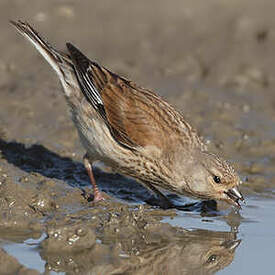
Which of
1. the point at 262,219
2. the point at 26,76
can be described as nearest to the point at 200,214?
the point at 262,219

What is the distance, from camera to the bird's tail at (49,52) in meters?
7.80

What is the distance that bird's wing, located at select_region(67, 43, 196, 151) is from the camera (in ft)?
24.3

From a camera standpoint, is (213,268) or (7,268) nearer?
(7,268)

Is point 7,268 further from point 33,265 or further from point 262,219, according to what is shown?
point 262,219

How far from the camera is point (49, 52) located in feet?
25.8

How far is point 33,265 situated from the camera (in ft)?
19.7

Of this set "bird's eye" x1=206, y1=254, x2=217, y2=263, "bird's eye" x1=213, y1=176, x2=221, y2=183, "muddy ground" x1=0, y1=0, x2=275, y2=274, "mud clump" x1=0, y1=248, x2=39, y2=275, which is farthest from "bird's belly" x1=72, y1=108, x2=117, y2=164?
"mud clump" x1=0, y1=248, x2=39, y2=275

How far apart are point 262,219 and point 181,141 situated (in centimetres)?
97

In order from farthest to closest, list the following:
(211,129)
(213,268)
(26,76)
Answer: (26,76) → (211,129) → (213,268)

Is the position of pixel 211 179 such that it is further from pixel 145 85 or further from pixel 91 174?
pixel 145 85

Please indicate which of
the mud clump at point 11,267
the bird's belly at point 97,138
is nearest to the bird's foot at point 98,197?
the bird's belly at point 97,138

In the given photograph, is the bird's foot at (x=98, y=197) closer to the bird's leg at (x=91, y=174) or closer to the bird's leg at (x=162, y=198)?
the bird's leg at (x=91, y=174)

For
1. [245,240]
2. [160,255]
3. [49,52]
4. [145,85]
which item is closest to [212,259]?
[160,255]

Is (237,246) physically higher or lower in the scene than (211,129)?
lower
